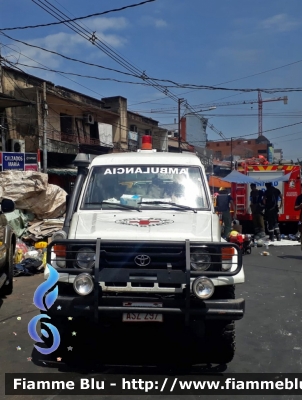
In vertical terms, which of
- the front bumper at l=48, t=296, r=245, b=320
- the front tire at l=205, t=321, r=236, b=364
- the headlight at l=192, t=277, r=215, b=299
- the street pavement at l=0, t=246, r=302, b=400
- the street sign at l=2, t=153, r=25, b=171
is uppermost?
the street sign at l=2, t=153, r=25, b=171

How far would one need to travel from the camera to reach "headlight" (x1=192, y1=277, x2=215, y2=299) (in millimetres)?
3637

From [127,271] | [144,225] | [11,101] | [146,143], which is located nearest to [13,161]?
[11,101]

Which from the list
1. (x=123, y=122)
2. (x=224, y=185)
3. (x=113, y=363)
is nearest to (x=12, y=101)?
(x=224, y=185)

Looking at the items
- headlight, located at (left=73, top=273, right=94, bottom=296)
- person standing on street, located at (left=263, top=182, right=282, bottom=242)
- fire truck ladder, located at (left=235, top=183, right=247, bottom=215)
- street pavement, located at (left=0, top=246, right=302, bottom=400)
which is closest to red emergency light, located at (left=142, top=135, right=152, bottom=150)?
street pavement, located at (left=0, top=246, right=302, bottom=400)

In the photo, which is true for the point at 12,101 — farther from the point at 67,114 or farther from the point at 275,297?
the point at 67,114

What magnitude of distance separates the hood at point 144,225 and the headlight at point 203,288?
1.75 ft

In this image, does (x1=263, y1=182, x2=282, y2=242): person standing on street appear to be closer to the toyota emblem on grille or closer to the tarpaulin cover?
the tarpaulin cover

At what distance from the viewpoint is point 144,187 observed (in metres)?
5.00

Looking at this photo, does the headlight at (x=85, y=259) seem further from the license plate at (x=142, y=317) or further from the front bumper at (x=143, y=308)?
the license plate at (x=142, y=317)

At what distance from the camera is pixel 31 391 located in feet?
12.0

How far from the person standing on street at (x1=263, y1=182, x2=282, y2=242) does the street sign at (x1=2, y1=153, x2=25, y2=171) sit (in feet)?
24.3

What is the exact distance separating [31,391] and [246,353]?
2240 millimetres

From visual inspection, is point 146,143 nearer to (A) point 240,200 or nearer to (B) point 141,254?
(B) point 141,254

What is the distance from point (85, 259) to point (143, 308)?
2.37ft
